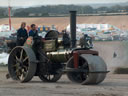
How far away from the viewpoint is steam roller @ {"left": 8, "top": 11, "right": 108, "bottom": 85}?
11.0 m

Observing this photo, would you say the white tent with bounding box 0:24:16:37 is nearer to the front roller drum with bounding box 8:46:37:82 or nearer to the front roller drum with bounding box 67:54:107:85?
the front roller drum with bounding box 8:46:37:82

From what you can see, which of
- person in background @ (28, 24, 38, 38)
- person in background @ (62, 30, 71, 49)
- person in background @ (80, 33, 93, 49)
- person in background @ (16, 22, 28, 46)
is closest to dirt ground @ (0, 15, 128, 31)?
person in background @ (16, 22, 28, 46)

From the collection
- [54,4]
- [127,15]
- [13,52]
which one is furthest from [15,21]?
[13,52]

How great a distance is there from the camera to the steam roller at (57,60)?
11.0 metres

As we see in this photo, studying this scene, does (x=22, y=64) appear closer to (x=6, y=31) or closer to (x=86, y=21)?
(x=6, y=31)

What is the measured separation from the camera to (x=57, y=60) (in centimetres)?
1195

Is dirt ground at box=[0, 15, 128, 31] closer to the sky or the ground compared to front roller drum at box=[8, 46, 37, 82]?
closer to the sky

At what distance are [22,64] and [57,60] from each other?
102 cm

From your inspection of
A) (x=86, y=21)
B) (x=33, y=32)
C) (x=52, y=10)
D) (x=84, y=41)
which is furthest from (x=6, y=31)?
(x=84, y=41)

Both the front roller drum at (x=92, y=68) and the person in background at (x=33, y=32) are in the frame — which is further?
the person in background at (x=33, y=32)

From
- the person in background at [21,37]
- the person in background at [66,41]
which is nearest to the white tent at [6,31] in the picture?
the person in background at [21,37]

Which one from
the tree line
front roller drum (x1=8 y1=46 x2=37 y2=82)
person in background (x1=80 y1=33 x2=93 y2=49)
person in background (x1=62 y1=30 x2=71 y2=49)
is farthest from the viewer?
the tree line

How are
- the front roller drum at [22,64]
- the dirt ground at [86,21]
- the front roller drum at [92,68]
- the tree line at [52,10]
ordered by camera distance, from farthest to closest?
the dirt ground at [86,21] < the tree line at [52,10] < the front roller drum at [22,64] < the front roller drum at [92,68]

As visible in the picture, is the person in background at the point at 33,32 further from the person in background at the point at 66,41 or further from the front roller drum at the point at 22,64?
the person in background at the point at 66,41
